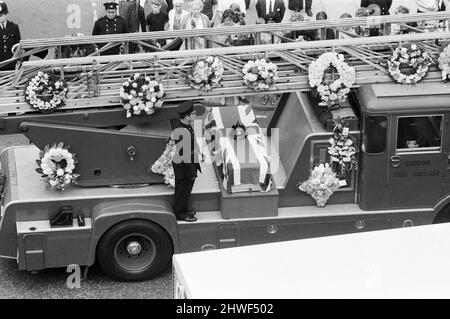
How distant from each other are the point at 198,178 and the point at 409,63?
2729mm

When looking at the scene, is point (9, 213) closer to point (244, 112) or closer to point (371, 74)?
point (244, 112)

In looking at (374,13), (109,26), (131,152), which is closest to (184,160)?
(131,152)

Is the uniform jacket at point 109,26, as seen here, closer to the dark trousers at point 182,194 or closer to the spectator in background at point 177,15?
the spectator in background at point 177,15

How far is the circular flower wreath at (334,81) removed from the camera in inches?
442

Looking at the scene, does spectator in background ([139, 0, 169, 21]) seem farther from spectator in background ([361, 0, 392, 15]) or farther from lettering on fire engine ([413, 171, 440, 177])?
lettering on fire engine ([413, 171, 440, 177])

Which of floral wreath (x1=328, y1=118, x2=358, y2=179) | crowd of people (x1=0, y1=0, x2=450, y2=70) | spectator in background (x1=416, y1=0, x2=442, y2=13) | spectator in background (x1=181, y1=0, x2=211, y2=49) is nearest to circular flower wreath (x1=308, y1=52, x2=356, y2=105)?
floral wreath (x1=328, y1=118, x2=358, y2=179)

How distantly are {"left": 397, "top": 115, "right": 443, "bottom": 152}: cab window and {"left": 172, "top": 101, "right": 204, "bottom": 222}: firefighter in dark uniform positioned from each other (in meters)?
2.31

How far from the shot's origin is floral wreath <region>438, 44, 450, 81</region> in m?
11.4

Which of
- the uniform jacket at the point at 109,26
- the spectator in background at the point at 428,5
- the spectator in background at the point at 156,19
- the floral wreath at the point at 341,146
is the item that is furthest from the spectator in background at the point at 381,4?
the floral wreath at the point at 341,146

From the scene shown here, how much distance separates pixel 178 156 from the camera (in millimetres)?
11062

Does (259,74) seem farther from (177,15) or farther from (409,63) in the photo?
(177,15)

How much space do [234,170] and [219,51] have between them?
1.34m

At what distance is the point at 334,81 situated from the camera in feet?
36.8
